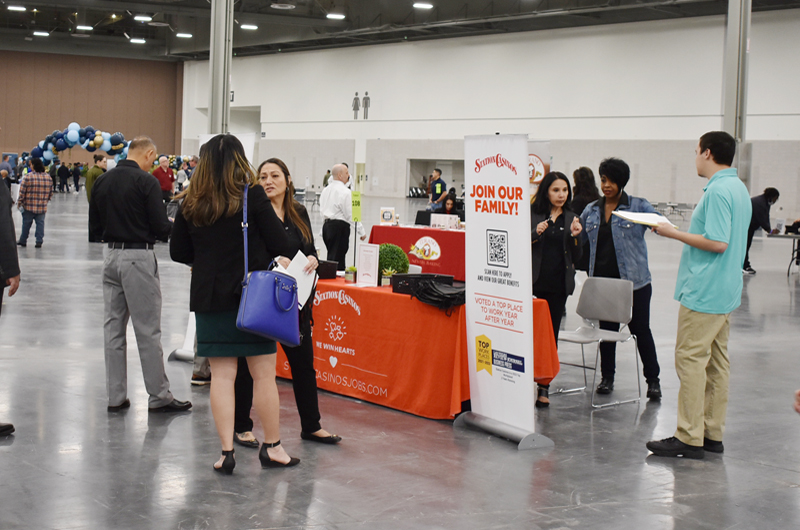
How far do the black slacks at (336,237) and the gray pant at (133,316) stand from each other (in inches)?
191

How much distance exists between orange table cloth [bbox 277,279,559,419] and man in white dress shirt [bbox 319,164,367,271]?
4187 mm

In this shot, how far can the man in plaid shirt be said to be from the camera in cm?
1220

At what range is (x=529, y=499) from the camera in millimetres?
3299

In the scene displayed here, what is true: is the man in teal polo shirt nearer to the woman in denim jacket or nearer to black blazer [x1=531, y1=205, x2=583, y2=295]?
black blazer [x1=531, y1=205, x2=583, y2=295]

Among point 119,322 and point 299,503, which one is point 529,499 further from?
point 119,322

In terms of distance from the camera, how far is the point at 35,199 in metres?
12.2

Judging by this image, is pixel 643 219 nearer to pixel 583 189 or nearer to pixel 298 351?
pixel 298 351

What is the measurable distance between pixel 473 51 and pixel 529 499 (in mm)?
27549

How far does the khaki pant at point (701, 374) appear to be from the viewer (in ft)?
12.7

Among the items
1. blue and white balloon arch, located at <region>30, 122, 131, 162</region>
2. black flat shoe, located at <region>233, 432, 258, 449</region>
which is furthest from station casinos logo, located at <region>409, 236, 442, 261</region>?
blue and white balloon arch, located at <region>30, 122, 131, 162</region>

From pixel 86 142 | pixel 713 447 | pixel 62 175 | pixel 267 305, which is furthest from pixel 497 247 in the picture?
pixel 62 175

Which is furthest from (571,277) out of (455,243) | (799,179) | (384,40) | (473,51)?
(384,40)

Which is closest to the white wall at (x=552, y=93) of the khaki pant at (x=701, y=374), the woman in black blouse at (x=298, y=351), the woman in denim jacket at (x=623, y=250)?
the woman in denim jacket at (x=623, y=250)

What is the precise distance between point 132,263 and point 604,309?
2.82 metres
